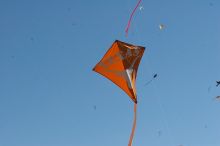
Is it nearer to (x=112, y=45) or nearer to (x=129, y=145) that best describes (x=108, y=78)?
(x=112, y=45)

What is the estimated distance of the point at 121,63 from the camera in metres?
26.6

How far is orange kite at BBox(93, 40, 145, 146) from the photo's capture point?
84.8 feet

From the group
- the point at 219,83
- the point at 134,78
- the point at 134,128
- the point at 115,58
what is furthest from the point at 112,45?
the point at 219,83

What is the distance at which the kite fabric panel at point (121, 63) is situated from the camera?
25.9m

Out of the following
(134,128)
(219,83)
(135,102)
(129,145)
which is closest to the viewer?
(129,145)

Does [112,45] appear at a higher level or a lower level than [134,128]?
higher

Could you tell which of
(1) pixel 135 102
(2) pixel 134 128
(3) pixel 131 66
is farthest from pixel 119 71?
(2) pixel 134 128

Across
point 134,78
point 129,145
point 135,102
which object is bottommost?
point 129,145

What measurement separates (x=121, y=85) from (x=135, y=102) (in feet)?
8.17

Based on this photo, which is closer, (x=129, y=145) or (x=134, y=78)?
(x=129, y=145)

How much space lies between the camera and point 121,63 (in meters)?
26.6

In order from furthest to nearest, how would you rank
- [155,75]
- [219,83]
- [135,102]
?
[219,83] → [155,75] → [135,102]

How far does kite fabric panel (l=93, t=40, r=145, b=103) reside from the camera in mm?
25859

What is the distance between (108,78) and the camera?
26.2 meters
